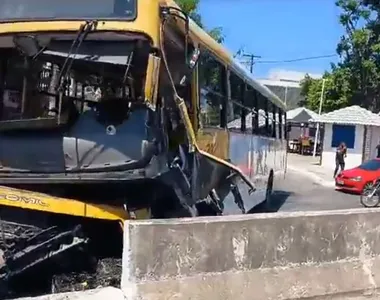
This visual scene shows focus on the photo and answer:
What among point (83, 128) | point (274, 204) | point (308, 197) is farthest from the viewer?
point (308, 197)

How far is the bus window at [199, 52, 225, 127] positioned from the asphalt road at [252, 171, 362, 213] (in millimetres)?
7434

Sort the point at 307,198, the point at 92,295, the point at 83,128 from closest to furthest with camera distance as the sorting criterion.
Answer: the point at 92,295 < the point at 83,128 < the point at 307,198

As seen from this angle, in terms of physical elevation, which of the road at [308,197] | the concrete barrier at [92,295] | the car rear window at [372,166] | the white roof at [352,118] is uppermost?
the white roof at [352,118]

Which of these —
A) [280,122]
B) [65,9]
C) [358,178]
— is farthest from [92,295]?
[358,178]

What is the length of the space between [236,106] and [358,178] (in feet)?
53.1

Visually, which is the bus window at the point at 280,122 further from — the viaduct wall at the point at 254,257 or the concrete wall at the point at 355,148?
the concrete wall at the point at 355,148

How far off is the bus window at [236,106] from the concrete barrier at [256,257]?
13.2ft

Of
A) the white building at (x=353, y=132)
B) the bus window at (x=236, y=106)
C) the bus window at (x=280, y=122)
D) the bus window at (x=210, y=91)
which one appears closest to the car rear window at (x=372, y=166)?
the white building at (x=353, y=132)

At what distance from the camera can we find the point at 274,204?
781 inches

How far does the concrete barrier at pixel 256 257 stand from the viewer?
5446 mm

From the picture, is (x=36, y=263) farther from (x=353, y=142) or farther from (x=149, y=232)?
(x=353, y=142)

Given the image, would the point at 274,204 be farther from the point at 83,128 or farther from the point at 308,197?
the point at 83,128

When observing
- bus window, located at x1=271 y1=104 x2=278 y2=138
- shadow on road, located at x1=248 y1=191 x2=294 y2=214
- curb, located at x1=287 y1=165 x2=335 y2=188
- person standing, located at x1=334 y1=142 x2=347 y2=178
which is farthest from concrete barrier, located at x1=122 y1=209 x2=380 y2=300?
person standing, located at x1=334 y1=142 x2=347 y2=178

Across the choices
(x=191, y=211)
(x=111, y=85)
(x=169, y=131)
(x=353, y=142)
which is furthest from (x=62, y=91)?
(x=353, y=142)
